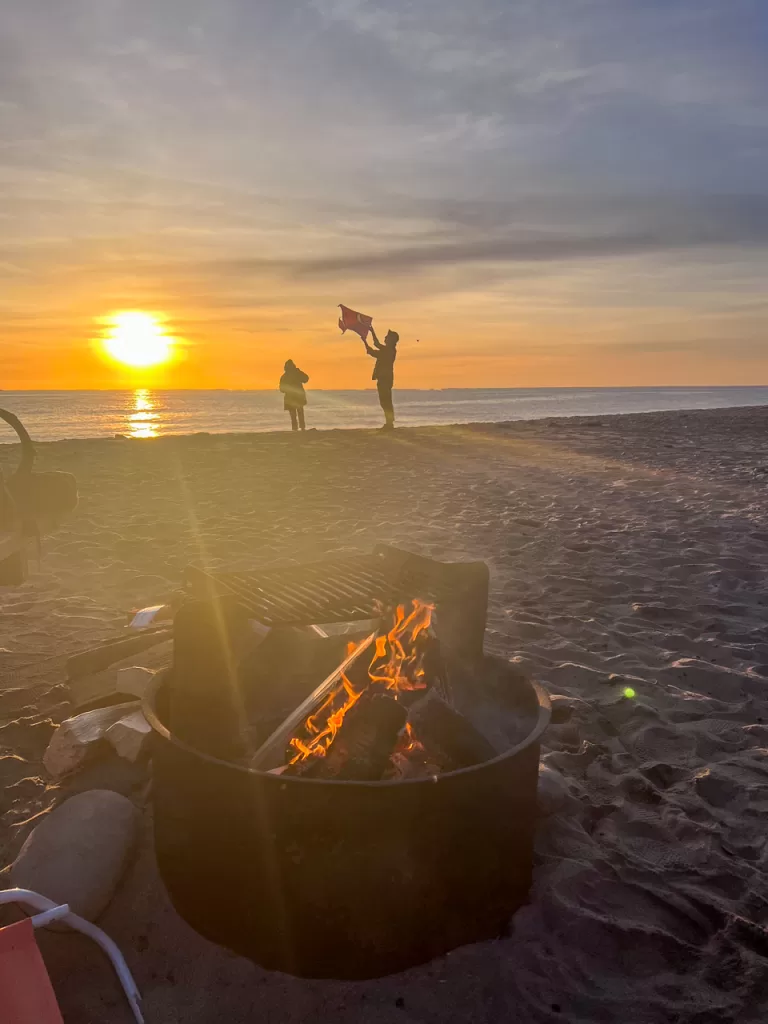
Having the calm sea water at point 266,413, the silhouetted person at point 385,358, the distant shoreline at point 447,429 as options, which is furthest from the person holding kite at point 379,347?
the calm sea water at point 266,413

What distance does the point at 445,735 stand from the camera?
108 inches

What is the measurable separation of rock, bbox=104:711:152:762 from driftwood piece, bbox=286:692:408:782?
1.44 meters

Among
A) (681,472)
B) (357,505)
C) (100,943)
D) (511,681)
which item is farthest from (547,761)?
(681,472)

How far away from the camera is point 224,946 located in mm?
2734

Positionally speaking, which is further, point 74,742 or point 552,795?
point 74,742

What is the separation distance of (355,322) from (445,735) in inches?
649

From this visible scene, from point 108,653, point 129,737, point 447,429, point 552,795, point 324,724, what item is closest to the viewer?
point 324,724

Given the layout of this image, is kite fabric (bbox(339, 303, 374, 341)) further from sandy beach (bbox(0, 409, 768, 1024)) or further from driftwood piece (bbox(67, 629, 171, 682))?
driftwood piece (bbox(67, 629, 171, 682))

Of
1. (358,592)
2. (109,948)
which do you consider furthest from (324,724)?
(109,948)

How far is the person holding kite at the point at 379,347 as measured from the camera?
59.6ft

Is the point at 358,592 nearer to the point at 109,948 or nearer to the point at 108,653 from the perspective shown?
the point at 109,948

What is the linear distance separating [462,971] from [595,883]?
0.78 meters

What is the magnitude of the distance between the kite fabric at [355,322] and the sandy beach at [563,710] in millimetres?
6685

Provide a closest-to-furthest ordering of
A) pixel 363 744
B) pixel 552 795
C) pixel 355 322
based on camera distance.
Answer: pixel 363 744, pixel 552 795, pixel 355 322
